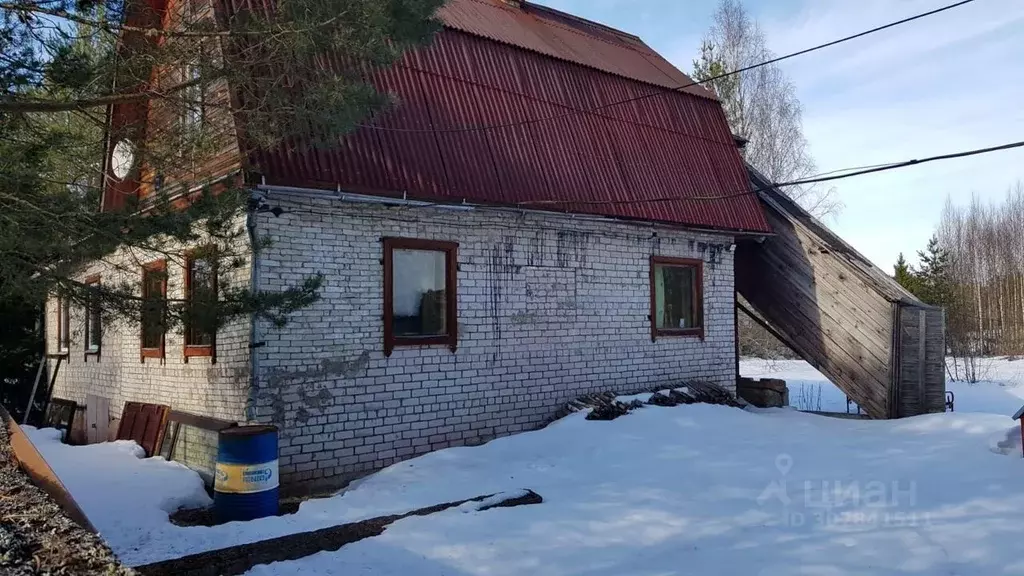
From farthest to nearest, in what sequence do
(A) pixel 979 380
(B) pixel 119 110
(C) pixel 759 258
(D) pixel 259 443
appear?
1. (A) pixel 979 380
2. (C) pixel 759 258
3. (B) pixel 119 110
4. (D) pixel 259 443

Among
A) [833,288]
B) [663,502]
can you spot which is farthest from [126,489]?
[833,288]

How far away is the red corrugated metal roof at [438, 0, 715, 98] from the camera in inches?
412

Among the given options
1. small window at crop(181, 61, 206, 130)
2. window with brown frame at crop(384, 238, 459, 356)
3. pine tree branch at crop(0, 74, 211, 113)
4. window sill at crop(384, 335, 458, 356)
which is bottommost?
window sill at crop(384, 335, 458, 356)

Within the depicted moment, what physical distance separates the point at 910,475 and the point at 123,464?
27.8ft

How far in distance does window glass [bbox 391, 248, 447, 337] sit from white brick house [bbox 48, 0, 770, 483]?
0.02 metres

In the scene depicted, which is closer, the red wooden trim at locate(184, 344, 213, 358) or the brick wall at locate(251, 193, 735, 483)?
the brick wall at locate(251, 193, 735, 483)

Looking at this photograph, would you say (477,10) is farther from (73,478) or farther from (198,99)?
(73,478)

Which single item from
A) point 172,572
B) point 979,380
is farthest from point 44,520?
point 979,380

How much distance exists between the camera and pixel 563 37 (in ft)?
39.9

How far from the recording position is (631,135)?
37.2ft

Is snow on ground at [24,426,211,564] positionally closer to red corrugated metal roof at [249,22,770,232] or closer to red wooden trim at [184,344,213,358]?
red wooden trim at [184,344,213,358]

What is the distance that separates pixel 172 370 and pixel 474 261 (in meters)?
4.10

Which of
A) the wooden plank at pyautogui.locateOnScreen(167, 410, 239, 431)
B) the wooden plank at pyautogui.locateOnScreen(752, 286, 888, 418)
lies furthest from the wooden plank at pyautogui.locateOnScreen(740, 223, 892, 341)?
the wooden plank at pyautogui.locateOnScreen(167, 410, 239, 431)

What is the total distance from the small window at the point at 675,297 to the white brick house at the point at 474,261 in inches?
1.6
